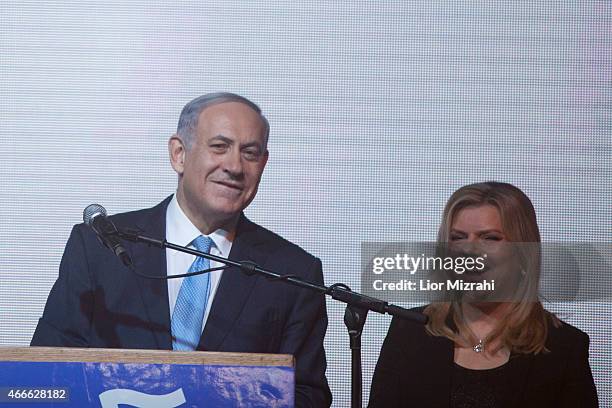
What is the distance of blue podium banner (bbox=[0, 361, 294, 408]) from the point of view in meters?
2.16

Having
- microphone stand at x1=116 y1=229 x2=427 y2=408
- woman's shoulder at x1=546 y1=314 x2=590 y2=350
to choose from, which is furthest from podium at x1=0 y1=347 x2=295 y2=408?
woman's shoulder at x1=546 y1=314 x2=590 y2=350

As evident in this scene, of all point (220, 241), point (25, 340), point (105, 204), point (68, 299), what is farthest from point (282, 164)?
point (25, 340)

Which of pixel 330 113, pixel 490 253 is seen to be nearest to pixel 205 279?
pixel 330 113

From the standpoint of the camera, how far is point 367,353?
3076 millimetres

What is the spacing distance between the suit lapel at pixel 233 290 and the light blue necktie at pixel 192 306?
0.03 meters

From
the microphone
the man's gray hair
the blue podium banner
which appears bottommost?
the blue podium banner

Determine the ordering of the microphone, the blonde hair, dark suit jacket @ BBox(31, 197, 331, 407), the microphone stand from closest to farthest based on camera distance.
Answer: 1. the microphone stand
2. the microphone
3. dark suit jacket @ BBox(31, 197, 331, 407)
4. the blonde hair

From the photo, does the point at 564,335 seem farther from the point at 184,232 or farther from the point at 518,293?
the point at 184,232

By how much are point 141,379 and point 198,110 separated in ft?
3.85

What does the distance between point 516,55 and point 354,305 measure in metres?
1.27

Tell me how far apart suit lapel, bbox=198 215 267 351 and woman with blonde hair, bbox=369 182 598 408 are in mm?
517

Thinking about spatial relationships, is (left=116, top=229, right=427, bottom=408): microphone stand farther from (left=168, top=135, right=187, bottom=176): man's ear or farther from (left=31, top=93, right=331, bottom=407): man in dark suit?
(left=168, top=135, right=187, bottom=176): man's ear

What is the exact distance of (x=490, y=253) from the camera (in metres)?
3.09

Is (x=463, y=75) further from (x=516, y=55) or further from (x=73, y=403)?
(x=73, y=403)
